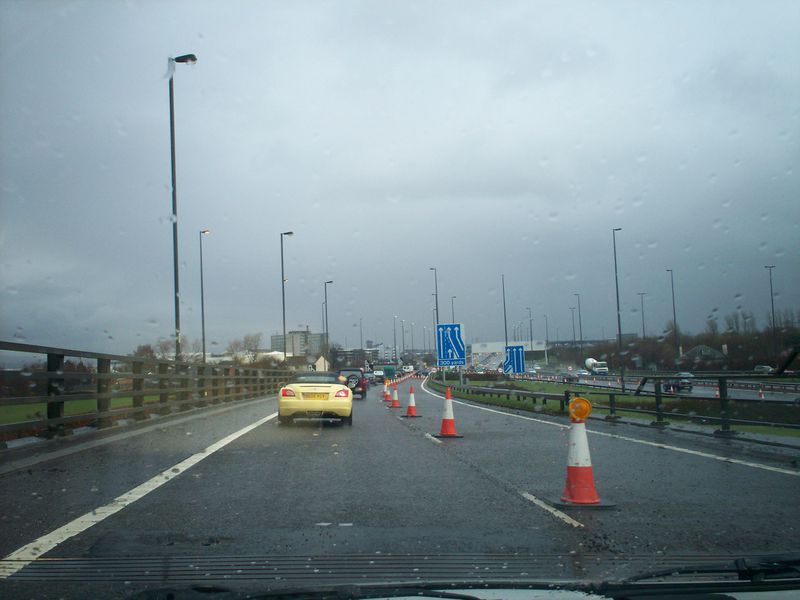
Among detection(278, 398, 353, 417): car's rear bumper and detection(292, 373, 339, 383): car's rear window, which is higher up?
detection(292, 373, 339, 383): car's rear window

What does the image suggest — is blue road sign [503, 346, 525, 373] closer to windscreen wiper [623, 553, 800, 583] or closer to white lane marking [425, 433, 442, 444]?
white lane marking [425, 433, 442, 444]

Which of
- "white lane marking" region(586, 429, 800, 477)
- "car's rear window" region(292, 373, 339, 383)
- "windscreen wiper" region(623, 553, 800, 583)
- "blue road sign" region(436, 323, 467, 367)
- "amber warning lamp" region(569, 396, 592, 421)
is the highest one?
"blue road sign" region(436, 323, 467, 367)

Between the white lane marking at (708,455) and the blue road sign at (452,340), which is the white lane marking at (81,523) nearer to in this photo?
the white lane marking at (708,455)

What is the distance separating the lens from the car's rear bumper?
1744 centimetres

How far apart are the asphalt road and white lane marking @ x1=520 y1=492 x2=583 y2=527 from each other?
4 centimetres

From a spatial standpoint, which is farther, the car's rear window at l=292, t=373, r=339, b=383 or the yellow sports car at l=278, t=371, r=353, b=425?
the car's rear window at l=292, t=373, r=339, b=383

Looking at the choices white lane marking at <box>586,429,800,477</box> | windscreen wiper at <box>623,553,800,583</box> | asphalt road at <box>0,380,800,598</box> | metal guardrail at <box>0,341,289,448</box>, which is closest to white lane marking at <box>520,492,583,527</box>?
asphalt road at <box>0,380,800,598</box>

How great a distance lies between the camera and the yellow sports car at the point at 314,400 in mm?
17453

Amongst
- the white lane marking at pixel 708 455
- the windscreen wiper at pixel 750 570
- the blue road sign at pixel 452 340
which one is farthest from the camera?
the blue road sign at pixel 452 340

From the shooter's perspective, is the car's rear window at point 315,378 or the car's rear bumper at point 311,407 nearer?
the car's rear bumper at point 311,407

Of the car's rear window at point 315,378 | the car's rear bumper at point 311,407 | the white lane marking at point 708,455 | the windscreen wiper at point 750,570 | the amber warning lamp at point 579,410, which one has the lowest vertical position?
the white lane marking at point 708,455

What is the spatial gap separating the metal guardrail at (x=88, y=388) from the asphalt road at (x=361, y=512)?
791mm

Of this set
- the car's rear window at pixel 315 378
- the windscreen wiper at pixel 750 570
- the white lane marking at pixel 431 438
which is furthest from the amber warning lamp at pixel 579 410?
the car's rear window at pixel 315 378

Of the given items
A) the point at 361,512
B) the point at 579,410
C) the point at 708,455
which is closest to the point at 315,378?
the point at 708,455
